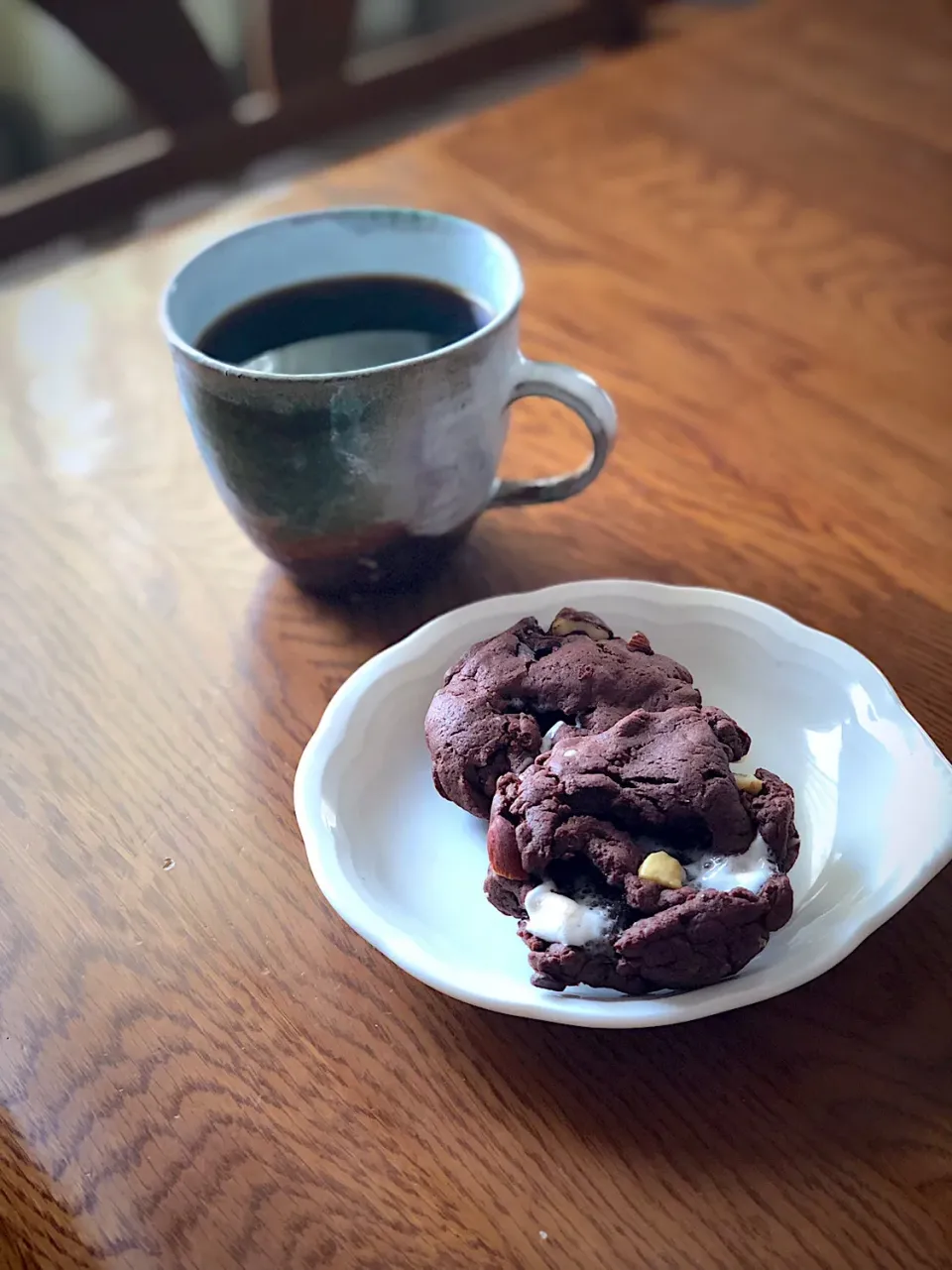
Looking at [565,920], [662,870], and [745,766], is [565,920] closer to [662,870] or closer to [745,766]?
[662,870]

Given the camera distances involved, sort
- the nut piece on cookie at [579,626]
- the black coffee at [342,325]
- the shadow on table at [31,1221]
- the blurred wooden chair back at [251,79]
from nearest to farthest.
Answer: the shadow on table at [31,1221], the nut piece on cookie at [579,626], the black coffee at [342,325], the blurred wooden chair back at [251,79]

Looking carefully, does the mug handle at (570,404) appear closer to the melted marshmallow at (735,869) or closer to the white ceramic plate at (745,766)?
the white ceramic plate at (745,766)

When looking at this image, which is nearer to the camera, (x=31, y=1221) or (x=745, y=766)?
(x=31, y=1221)

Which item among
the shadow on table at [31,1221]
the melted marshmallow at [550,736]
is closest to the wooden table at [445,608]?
the shadow on table at [31,1221]

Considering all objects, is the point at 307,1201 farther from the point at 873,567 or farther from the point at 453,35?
the point at 453,35

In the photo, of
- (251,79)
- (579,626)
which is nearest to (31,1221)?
(579,626)
